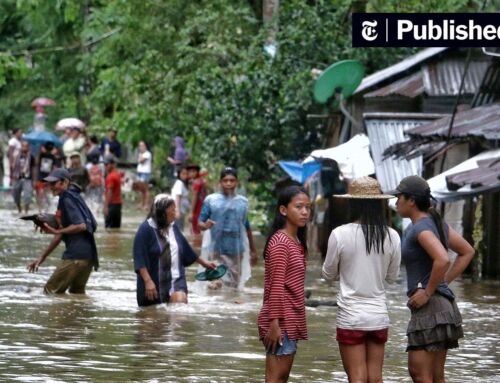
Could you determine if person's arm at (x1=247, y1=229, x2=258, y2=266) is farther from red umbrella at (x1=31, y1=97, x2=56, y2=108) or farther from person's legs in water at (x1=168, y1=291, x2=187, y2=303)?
red umbrella at (x1=31, y1=97, x2=56, y2=108)

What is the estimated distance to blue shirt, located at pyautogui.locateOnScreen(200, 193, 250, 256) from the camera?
700 inches

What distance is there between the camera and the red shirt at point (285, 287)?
9.10 meters

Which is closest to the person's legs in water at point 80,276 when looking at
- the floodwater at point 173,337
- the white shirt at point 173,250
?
the floodwater at point 173,337

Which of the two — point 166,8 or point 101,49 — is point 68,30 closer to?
point 101,49

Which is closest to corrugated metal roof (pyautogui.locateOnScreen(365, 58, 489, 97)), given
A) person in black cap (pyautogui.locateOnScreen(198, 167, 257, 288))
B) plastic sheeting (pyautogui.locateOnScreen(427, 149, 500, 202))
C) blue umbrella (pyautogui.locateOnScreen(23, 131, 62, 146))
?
plastic sheeting (pyautogui.locateOnScreen(427, 149, 500, 202))

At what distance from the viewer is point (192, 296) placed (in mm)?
17562

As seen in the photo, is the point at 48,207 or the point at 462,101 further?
the point at 48,207

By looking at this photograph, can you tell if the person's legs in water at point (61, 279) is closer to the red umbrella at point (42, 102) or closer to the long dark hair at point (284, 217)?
the long dark hair at point (284, 217)

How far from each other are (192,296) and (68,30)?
3079cm

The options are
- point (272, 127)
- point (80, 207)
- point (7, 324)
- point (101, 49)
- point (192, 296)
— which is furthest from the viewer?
point (101, 49)

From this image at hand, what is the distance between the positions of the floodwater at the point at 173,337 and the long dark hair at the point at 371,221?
245cm

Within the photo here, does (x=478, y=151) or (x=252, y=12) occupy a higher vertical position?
(x=252, y=12)

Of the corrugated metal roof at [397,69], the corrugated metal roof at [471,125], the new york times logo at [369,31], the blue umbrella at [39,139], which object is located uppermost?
the corrugated metal roof at [397,69]

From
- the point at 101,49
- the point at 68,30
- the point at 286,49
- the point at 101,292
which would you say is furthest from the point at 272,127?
the point at 68,30
